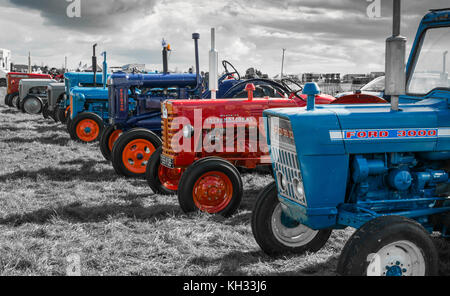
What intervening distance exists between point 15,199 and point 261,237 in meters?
3.21

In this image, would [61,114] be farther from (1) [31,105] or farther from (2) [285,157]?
(2) [285,157]

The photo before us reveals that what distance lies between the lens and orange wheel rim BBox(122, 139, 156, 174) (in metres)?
7.02

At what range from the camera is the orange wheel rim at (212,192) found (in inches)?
195

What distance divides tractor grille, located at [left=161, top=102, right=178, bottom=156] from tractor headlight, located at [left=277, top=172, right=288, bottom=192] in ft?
6.63

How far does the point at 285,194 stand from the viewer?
3529 mm

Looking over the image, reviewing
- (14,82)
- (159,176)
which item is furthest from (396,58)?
(14,82)

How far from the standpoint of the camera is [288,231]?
3.85m

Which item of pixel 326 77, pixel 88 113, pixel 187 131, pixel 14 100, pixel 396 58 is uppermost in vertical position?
pixel 326 77

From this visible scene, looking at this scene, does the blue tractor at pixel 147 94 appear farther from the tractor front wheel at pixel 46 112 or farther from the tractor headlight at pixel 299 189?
the tractor front wheel at pixel 46 112

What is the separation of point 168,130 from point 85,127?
5679mm

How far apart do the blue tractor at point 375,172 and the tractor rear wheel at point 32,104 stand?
48.6 feet

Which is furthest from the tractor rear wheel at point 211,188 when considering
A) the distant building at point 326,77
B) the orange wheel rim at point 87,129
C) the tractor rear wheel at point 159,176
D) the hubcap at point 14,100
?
the distant building at point 326,77
